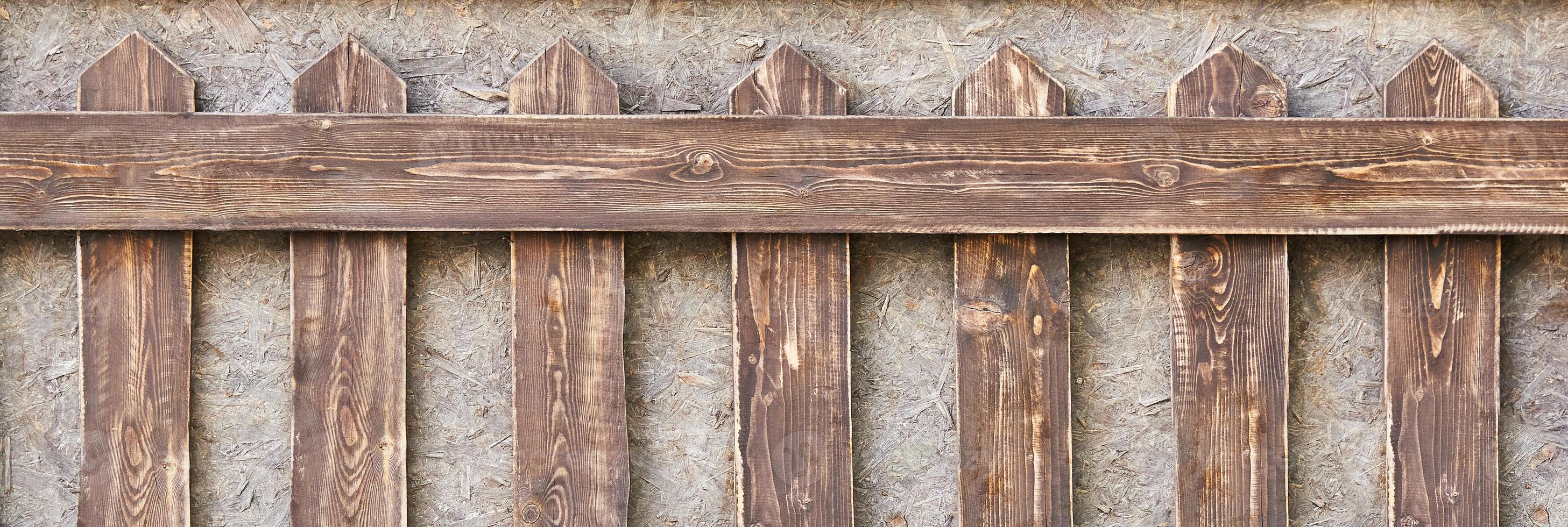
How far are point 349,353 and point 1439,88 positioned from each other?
191 centimetres

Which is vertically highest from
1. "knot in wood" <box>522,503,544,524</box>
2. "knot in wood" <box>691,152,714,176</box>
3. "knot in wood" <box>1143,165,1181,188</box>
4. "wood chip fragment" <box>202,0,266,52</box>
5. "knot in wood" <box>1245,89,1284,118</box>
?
"wood chip fragment" <box>202,0,266,52</box>

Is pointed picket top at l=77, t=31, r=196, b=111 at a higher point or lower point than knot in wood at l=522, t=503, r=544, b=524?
higher

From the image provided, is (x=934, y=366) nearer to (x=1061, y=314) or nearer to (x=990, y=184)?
(x=1061, y=314)

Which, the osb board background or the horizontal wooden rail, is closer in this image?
the horizontal wooden rail

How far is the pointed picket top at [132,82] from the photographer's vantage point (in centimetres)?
136

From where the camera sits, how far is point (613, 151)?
51.8 inches

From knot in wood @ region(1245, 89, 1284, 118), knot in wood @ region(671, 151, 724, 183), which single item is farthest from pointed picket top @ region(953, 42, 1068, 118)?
knot in wood @ region(671, 151, 724, 183)

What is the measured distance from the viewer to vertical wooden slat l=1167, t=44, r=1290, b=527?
1.38 meters

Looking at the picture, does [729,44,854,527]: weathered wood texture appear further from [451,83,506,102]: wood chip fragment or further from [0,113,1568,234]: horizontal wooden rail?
[451,83,506,102]: wood chip fragment

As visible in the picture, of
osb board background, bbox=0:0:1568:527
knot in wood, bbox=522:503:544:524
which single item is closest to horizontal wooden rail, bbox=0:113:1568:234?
osb board background, bbox=0:0:1568:527

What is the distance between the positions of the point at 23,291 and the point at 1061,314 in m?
1.80

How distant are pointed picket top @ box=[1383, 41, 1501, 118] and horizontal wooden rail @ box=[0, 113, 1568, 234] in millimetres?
68

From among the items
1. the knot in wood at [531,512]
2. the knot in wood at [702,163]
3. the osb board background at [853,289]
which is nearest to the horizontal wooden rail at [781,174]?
the knot in wood at [702,163]

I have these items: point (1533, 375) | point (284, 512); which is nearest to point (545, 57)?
point (284, 512)
